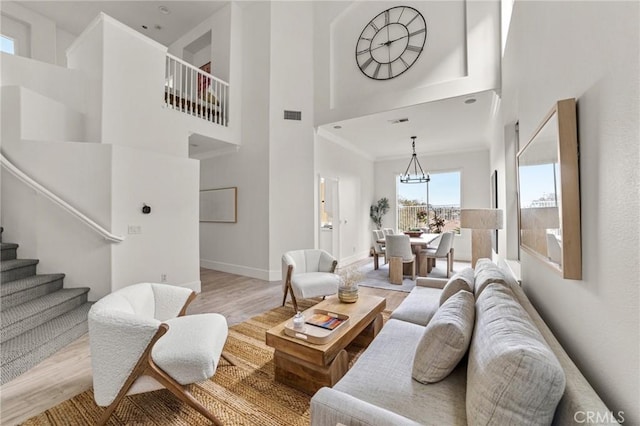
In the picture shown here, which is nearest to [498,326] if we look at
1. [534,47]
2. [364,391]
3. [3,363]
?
[364,391]

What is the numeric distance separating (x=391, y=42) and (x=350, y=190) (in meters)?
3.32

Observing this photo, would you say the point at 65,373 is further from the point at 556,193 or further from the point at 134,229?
the point at 556,193

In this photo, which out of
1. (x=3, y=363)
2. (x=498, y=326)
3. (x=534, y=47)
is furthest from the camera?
(x=3, y=363)

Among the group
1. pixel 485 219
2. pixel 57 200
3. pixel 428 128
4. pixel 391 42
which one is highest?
pixel 391 42

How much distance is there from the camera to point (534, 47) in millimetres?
1820

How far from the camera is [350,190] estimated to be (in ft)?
22.5

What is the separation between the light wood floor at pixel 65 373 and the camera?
5.79ft

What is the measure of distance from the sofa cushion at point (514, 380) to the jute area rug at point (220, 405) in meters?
1.16

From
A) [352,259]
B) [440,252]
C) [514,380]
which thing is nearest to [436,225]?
[440,252]

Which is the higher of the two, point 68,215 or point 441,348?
point 68,215

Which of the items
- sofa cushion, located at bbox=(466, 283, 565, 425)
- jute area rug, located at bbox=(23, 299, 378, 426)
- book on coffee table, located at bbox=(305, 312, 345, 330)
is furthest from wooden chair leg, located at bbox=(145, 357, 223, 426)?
sofa cushion, located at bbox=(466, 283, 565, 425)

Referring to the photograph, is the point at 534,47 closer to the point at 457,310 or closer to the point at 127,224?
the point at 457,310

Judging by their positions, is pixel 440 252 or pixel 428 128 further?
pixel 428 128

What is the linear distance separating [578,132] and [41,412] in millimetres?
3397
